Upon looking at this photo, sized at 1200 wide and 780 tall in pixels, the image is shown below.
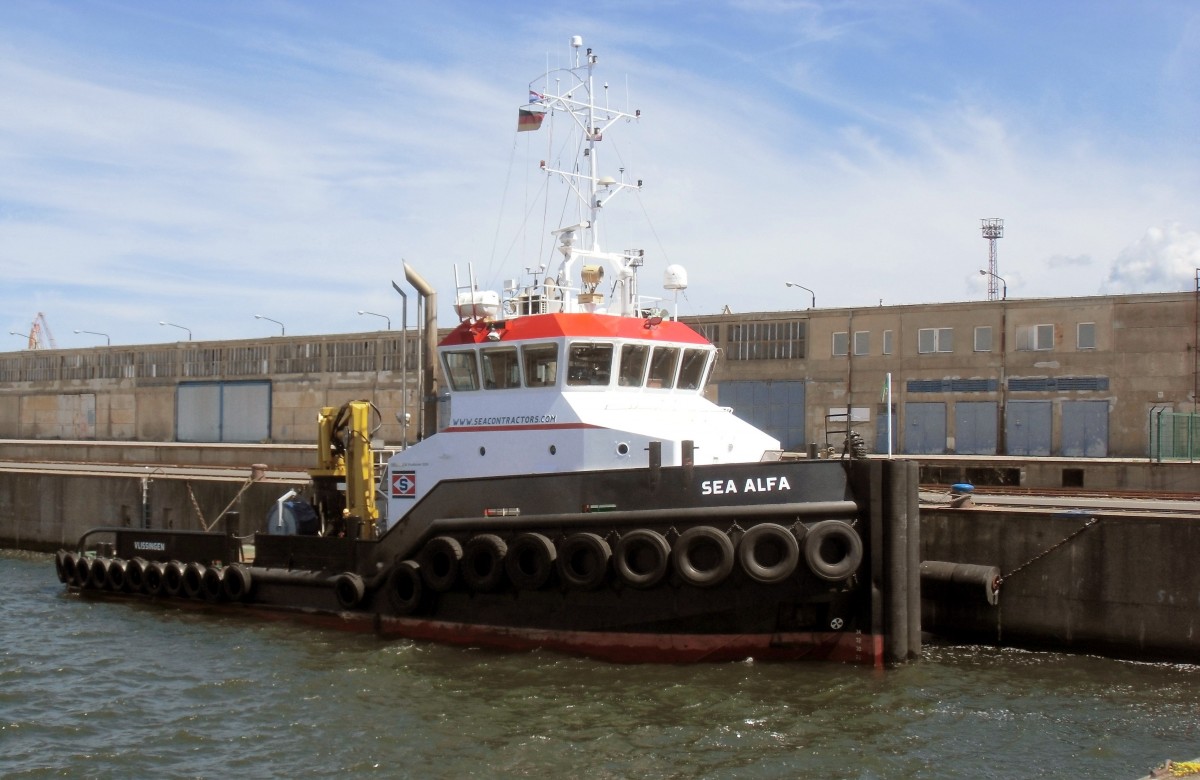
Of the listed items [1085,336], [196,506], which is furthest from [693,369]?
[1085,336]

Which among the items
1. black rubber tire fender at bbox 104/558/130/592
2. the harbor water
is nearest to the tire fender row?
the harbor water

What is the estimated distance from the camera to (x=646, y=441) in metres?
10.9

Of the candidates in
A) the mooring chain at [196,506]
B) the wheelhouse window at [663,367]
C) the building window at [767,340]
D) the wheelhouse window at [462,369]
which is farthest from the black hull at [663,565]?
the building window at [767,340]

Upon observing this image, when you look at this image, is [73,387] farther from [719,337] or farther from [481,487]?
Result: [481,487]

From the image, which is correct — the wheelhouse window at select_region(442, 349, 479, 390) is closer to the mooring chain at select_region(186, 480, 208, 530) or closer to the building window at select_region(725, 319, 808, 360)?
the mooring chain at select_region(186, 480, 208, 530)

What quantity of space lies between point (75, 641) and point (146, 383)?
30.1 m

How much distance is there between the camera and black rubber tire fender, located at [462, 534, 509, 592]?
10.9m

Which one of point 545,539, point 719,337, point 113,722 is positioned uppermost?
point 719,337

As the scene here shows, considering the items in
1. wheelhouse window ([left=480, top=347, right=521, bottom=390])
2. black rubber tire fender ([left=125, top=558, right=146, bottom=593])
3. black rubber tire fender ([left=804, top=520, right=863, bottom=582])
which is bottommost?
black rubber tire fender ([left=125, top=558, right=146, bottom=593])

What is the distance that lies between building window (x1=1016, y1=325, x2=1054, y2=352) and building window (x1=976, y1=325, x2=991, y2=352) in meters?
0.66

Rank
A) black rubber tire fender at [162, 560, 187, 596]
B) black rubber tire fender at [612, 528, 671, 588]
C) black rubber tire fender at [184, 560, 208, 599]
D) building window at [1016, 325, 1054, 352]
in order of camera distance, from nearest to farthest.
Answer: black rubber tire fender at [612, 528, 671, 588], black rubber tire fender at [184, 560, 208, 599], black rubber tire fender at [162, 560, 187, 596], building window at [1016, 325, 1054, 352]

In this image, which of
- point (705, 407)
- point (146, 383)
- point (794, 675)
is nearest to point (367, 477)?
point (705, 407)

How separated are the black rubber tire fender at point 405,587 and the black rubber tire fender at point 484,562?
0.57 m

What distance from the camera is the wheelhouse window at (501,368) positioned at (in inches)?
456
